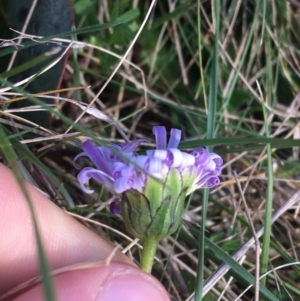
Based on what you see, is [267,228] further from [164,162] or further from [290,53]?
[290,53]

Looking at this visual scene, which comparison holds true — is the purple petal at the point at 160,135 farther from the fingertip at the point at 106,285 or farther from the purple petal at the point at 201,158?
the fingertip at the point at 106,285

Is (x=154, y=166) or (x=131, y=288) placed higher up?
(x=154, y=166)

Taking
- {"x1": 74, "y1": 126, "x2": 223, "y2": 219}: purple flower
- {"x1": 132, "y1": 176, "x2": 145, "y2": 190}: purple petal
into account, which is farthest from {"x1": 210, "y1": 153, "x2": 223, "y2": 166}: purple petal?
{"x1": 132, "y1": 176, "x2": 145, "y2": 190}: purple petal

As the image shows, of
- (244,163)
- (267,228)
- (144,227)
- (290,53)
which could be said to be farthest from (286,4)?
(144,227)

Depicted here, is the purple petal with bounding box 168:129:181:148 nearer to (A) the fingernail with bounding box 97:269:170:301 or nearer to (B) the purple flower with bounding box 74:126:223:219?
(B) the purple flower with bounding box 74:126:223:219

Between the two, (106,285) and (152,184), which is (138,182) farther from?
(106,285)

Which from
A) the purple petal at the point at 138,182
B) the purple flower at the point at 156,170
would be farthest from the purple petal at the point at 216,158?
the purple petal at the point at 138,182

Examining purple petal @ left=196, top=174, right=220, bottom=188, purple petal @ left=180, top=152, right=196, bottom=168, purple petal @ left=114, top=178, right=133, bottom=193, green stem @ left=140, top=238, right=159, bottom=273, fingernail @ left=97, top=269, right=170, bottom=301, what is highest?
purple petal @ left=180, top=152, right=196, bottom=168

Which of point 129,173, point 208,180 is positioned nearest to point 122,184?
point 129,173
